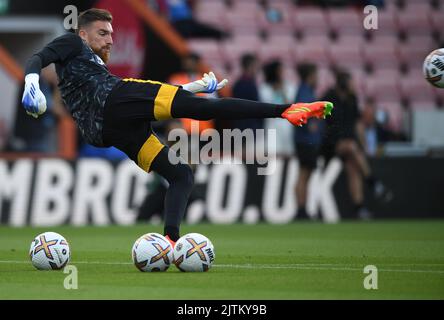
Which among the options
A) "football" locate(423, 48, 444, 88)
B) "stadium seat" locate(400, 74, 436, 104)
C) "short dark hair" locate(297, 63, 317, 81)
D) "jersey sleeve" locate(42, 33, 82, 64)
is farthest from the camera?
"stadium seat" locate(400, 74, 436, 104)

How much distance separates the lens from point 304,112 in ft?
26.7

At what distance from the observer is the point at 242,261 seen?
9719 millimetres

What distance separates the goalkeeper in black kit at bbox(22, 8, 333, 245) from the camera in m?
8.39

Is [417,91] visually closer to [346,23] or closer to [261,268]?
[346,23]

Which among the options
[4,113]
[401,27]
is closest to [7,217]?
[4,113]

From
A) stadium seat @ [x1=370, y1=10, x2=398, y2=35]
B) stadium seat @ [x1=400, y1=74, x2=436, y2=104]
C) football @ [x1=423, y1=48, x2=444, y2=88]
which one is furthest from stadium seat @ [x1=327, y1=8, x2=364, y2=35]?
football @ [x1=423, y1=48, x2=444, y2=88]

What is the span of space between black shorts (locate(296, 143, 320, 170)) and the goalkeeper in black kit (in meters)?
8.70

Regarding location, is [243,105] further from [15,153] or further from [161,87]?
[15,153]

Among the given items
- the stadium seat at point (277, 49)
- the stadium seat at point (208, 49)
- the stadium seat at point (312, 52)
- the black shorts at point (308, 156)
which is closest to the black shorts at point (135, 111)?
the black shorts at point (308, 156)

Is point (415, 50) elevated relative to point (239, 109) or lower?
elevated

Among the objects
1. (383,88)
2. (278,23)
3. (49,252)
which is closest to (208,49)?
(278,23)

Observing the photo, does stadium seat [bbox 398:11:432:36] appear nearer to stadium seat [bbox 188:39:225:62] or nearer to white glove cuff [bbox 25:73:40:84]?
stadium seat [bbox 188:39:225:62]

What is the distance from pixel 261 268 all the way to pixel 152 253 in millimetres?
1028

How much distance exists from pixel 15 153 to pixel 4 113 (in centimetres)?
252
